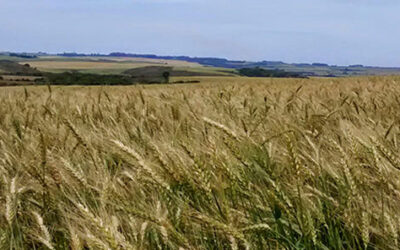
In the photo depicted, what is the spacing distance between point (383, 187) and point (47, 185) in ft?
3.42

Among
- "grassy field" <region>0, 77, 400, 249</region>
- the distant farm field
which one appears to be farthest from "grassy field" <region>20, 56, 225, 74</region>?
"grassy field" <region>0, 77, 400, 249</region>

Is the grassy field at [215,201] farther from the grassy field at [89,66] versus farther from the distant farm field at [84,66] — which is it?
the distant farm field at [84,66]

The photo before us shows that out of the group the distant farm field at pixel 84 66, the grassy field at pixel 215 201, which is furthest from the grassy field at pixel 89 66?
the grassy field at pixel 215 201

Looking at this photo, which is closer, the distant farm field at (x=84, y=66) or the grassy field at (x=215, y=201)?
the grassy field at (x=215, y=201)

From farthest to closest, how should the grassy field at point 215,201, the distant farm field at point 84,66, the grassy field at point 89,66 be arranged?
the distant farm field at point 84,66 → the grassy field at point 89,66 → the grassy field at point 215,201

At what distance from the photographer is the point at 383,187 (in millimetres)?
1372

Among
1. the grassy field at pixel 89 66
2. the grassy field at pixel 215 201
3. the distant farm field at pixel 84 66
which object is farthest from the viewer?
the distant farm field at pixel 84 66

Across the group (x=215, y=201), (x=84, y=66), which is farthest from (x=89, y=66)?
(x=215, y=201)

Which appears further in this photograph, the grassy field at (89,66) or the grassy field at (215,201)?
the grassy field at (89,66)

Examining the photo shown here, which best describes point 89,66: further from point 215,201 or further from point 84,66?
point 215,201

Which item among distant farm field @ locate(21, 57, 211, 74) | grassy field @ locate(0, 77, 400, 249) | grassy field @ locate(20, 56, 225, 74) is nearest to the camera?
grassy field @ locate(0, 77, 400, 249)

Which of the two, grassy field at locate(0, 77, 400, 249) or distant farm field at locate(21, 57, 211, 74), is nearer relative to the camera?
grassy field at locate(0, 77, 400, 249)

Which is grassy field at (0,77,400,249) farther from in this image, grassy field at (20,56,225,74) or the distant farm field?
the distant farm field

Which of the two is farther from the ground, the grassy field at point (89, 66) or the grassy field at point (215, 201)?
the grassy field at point (215, 201)
